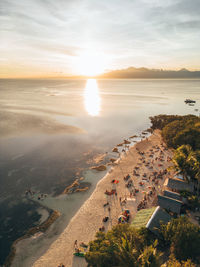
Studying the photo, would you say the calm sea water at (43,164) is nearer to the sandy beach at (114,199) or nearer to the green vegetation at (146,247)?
the sandy beach at (114,199)

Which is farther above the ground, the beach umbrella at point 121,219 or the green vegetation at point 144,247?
the green vegetation at point 144,247

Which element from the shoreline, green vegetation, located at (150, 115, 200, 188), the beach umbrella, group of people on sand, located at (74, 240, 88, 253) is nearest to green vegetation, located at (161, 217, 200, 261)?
the beach umbrella

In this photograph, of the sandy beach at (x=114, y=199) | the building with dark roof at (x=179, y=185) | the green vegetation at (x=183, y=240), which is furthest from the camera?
the building with dark roof at (x=179, y=185)

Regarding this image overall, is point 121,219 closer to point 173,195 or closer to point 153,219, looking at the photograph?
point 153,219

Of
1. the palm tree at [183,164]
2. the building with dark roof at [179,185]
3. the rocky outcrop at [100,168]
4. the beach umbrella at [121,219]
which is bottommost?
the beach umbrella at [121,219]

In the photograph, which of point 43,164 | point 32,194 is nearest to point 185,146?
point 32,194

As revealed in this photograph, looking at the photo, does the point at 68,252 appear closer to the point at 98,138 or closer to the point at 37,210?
Answer: the point at 37,210

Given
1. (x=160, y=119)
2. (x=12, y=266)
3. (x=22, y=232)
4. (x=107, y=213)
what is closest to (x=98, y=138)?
(x=160, y=119)

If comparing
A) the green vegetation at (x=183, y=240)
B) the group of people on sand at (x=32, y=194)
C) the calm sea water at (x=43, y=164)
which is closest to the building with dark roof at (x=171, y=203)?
the green vegetation at (x=183, y=240)
